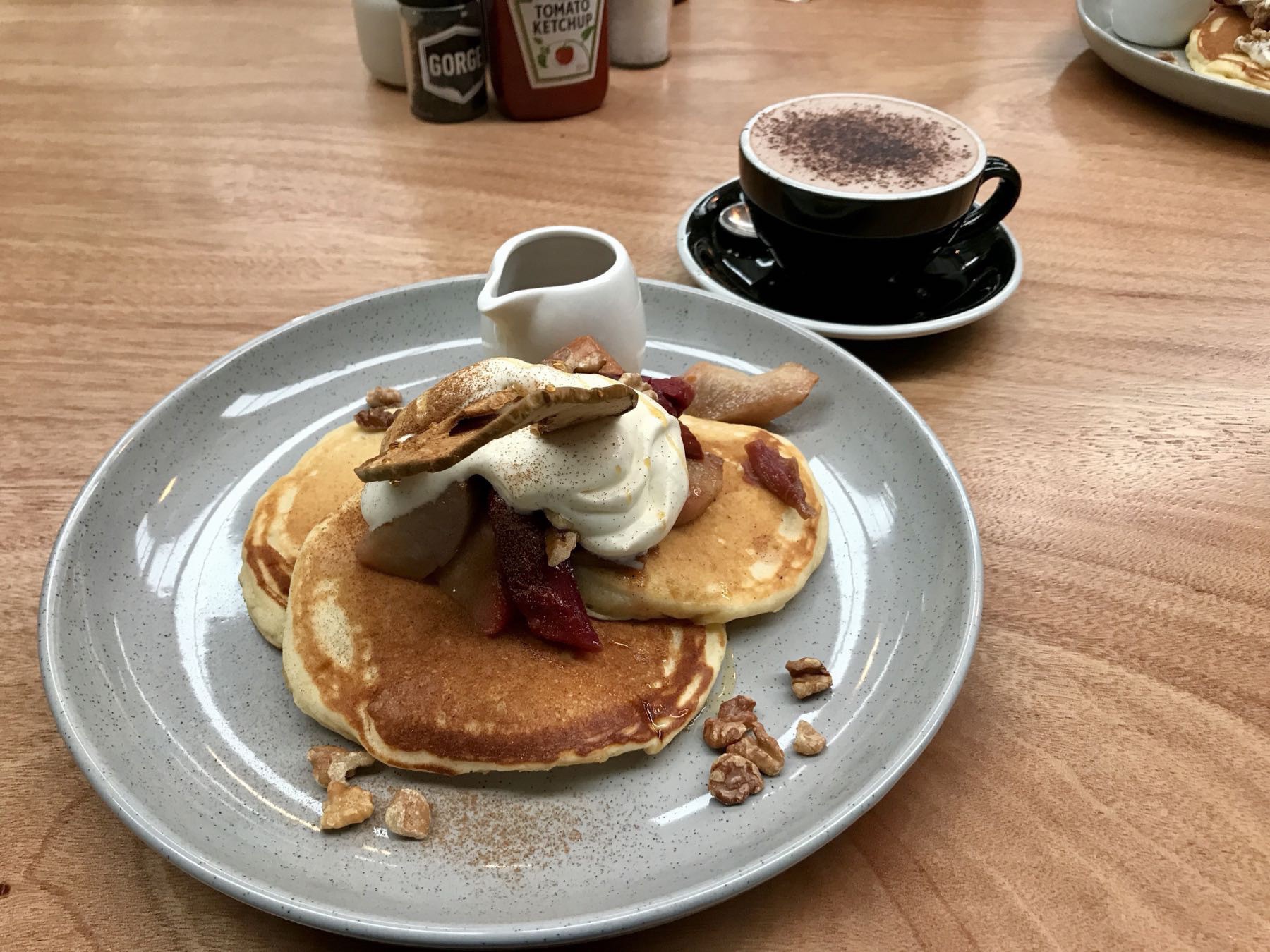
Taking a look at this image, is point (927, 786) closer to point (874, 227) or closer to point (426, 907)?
point (426, 907)

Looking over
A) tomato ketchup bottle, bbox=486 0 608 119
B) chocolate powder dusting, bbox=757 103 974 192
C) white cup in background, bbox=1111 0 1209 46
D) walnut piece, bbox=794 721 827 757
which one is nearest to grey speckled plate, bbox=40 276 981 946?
walnut piece, bbox=794 721 827 757

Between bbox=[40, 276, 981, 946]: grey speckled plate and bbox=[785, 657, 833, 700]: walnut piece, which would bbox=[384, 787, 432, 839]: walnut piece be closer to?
bbox=[40, 276, 981, 946]: grey speckled plate

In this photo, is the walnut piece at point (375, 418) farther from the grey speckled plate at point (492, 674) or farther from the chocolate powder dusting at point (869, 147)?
the chocolate powder dusting at point (869, 147)

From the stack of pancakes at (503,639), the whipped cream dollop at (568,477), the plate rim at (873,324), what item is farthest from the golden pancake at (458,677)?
the plate rim at (873,324)

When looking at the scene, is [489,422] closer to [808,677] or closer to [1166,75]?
[808,677]

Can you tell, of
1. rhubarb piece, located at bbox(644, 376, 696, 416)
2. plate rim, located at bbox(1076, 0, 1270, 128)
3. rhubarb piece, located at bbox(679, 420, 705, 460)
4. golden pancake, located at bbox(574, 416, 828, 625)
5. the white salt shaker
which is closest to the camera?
golden pancake, located at bbox(574, 416, 828, 625)

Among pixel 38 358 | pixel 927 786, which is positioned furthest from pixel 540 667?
pixel 38 358
